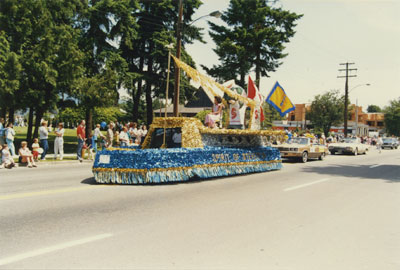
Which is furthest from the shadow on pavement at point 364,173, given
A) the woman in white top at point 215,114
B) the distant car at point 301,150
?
the woman in white top at point 215,114

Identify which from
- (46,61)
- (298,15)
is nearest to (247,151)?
(46,61)

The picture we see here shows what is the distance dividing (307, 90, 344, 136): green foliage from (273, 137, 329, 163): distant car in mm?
37446

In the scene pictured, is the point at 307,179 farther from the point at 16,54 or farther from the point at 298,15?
the point at 298,15

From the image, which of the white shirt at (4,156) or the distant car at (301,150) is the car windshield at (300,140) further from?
the white shirt at (4,156)

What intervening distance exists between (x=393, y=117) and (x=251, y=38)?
7007cm

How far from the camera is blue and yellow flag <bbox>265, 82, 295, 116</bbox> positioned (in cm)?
1331

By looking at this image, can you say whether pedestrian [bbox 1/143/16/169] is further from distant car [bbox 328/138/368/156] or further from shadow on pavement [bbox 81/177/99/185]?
distant car [bbox 328/138/368/156]

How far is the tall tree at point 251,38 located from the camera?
34.9 meters

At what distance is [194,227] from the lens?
5.17 metres

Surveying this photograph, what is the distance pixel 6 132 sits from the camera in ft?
49.6

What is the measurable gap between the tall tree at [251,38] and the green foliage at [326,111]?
2330 centimetres

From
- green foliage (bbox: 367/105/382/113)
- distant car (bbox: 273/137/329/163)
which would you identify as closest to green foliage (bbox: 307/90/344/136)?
distant car (bbox: 273/137/329/163)

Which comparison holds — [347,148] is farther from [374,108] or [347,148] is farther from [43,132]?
[374,108]

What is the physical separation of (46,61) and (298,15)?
26.4 metres
